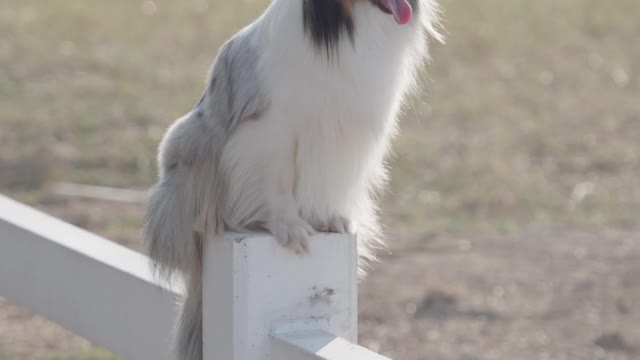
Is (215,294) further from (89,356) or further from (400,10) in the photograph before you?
(89,356)

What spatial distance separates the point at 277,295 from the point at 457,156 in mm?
6953

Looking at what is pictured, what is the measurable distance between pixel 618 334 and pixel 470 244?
173 cm

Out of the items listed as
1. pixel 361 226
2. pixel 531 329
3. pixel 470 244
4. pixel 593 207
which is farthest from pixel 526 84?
pixel 361 226

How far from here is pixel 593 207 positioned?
858cm

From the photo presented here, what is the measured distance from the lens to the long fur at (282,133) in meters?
3.34

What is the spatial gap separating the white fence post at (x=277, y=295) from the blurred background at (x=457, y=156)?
2.87 m

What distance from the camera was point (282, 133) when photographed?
3.42m

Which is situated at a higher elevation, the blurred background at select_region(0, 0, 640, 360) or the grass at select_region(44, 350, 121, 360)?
the grass at select_region(44, 350, 121, 360)

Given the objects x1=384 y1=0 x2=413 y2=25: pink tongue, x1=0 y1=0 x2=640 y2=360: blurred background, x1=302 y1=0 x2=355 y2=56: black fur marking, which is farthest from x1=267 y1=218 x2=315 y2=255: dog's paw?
x1=0 y1=0 x2=640 y2=360: blurred background

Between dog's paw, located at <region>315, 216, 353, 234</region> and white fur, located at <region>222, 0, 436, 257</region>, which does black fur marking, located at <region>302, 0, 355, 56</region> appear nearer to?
white fur, located at <region>222, 0, 436, 257</region>

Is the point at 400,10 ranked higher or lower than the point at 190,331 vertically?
higher

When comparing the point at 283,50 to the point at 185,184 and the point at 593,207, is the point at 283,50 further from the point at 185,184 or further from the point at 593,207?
the point at 593,207

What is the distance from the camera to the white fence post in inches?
110

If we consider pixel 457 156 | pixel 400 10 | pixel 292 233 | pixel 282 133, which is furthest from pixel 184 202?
pixel 457 156
